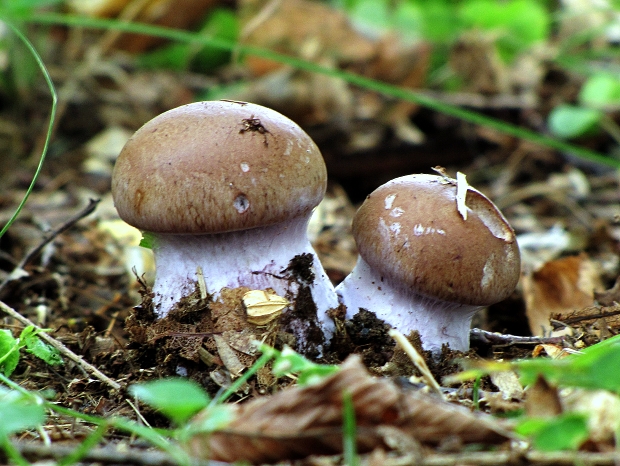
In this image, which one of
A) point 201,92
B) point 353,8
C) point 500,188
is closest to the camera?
point 500,188

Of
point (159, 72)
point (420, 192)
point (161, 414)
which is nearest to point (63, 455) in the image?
point (161, 414)

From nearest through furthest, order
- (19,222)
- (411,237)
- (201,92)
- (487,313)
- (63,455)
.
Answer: (63,455), (411,237), (487,313), (19,222), (201,92)

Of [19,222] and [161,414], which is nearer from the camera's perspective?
[161,414]

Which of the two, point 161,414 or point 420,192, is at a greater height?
point 420,192

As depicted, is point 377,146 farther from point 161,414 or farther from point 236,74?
point 161,414

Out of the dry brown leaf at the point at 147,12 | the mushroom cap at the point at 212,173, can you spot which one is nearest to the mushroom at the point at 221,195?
the mushroom cap at the point at 212,173

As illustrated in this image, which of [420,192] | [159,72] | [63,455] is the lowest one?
[159,72]
